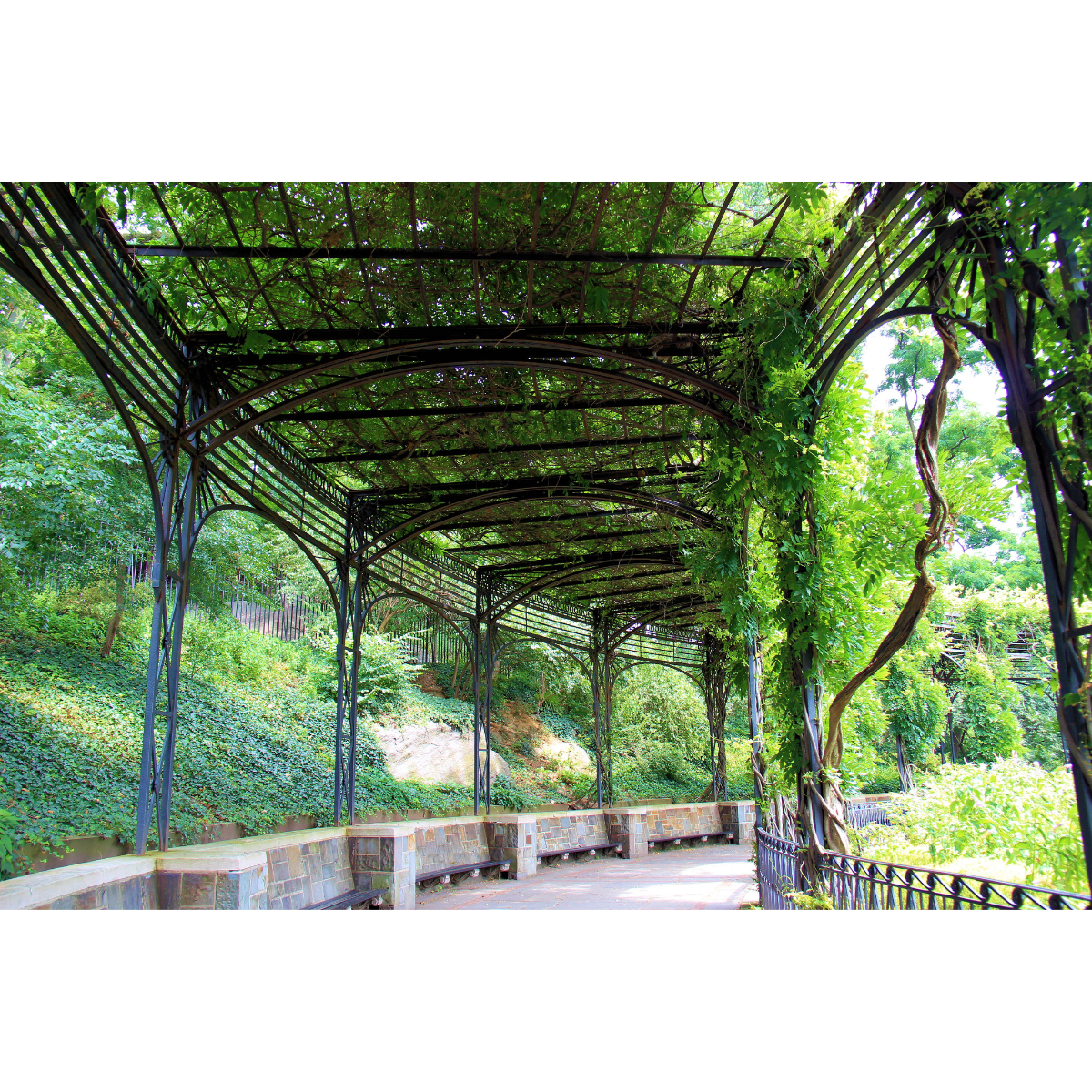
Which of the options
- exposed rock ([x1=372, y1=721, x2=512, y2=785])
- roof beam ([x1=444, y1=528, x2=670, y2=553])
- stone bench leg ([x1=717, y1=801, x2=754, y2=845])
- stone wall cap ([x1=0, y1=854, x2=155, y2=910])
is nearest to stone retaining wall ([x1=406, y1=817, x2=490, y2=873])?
roof beam ([x1=444, y1=528, x2=670, y2=553])

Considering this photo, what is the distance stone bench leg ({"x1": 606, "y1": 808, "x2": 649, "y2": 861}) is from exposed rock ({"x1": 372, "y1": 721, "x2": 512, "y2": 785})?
101 inches

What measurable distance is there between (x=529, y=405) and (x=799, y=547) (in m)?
2.51

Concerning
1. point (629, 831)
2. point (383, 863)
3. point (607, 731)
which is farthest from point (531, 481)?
point (607, 731)

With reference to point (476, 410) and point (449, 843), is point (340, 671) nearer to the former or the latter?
point (449, 843)

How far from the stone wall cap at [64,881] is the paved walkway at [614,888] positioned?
261 centimetres

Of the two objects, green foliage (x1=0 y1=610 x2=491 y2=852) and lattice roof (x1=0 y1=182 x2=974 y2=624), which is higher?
lattice roof (x1=0 y1=182 x2=974 y2=624)

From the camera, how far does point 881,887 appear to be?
3.11 m

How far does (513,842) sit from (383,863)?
10.0 ft

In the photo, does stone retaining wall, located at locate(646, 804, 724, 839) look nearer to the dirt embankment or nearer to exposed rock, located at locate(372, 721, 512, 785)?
the dirt embankment

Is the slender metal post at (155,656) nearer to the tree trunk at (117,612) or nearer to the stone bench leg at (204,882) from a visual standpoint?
the stone bench leg at (204,882)

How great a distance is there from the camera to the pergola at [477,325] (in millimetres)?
3205

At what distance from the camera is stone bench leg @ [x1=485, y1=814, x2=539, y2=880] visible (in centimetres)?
918
